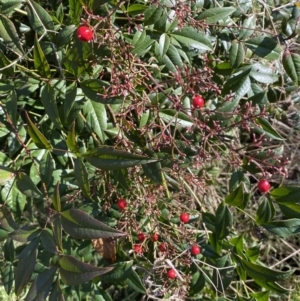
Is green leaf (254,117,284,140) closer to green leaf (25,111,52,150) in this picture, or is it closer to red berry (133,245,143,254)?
red berry (133,245,143,254)

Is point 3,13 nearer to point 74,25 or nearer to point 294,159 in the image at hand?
point 74,25

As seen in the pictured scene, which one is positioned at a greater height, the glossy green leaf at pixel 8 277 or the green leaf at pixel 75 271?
the green leaf at pixel 75 271

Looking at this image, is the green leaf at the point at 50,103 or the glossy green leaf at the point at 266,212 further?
the glossy green leaf at the point at 266,212

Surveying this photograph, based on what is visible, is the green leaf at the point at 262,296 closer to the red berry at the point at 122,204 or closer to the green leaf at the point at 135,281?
the green leaf at the point at 135,281

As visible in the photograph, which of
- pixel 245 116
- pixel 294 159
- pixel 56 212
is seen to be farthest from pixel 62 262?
pixel 294 159

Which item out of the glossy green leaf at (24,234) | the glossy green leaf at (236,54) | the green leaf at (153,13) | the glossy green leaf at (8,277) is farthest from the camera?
the glossy green leaf at (8,277)

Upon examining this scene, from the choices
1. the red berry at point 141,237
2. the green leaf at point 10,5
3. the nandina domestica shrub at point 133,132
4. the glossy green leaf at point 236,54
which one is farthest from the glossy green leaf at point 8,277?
the glossy green leaf at point 236,54

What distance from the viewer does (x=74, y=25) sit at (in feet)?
3.40

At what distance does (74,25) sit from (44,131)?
29 cm

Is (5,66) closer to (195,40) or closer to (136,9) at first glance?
(136,9)

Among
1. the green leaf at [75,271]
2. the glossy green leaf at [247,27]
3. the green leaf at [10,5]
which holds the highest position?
the green leaf at [10,5]

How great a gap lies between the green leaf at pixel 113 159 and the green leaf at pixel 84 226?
0.10 meters

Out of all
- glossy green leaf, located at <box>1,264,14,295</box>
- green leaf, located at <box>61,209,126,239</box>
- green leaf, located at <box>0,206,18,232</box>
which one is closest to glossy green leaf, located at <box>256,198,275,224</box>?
green leaf, located at <box>61,209,126,239</box>

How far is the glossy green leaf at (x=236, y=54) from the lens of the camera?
1196mm
